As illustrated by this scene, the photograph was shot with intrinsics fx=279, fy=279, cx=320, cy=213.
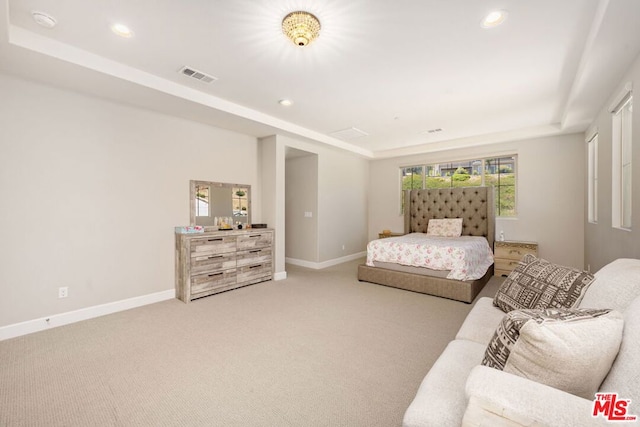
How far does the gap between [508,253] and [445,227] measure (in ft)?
3.61

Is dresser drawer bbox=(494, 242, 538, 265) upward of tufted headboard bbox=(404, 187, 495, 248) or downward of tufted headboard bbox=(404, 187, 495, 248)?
downward

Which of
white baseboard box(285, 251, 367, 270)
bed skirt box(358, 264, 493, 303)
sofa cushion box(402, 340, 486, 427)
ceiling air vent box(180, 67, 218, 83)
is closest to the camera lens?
sofa cushion box(402, 340, 486, 427)

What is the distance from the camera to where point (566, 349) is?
901mm

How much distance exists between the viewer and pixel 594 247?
377cm

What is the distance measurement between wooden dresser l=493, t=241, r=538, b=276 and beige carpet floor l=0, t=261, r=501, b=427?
1893 millimetres

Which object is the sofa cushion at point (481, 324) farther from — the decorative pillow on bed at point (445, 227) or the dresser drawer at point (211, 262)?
the decorative pillow on bed at point (445, 227)

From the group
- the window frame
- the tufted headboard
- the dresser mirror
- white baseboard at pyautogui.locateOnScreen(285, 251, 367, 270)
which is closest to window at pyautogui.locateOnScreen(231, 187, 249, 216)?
the dresser mirror

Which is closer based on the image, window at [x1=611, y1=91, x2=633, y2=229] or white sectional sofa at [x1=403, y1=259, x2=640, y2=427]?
white sectional sofa at [x1=403, y1=259, x2=640, y2=427]

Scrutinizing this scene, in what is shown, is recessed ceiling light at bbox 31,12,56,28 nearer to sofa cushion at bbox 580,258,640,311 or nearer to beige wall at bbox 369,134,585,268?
sofa cushion at bbox 580,258,640,311

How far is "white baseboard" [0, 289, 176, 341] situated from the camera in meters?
2.66

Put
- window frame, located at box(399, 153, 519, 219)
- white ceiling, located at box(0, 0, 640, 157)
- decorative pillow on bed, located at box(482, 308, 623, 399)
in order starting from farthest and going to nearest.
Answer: window frame, located at box(399, 153, 519, 219) < white ceiling, located at box(0, 0, 640, 157) < decorative pillow on bed, located at box(482, 308, 623, 399)

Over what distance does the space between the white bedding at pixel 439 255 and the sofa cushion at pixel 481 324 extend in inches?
63.2

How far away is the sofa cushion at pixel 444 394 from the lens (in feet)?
3.31

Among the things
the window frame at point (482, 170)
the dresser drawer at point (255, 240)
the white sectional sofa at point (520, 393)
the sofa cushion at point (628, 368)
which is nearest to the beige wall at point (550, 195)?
the window frame at point (482, 170)
